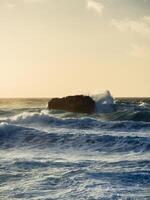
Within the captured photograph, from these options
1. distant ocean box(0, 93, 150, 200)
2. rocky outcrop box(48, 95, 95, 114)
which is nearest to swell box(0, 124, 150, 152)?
distant ocean box(0, 93, 150, 200)

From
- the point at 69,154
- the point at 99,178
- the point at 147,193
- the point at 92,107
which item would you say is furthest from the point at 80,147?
the point at 92,107

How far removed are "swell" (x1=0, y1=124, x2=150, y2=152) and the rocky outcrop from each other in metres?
23.7

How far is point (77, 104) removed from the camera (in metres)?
46.3

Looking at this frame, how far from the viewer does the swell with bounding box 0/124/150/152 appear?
17641mm

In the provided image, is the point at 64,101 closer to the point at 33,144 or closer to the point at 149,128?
the point at 149,128

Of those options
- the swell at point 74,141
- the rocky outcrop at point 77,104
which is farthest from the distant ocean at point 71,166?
the rocky outcrop at point 77,104

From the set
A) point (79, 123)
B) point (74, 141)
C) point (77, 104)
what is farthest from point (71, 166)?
point (77, 104)

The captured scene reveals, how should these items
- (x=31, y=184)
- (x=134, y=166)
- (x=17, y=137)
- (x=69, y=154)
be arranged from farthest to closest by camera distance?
(x=17, y=137) < (x=69, y=154) < (x=134, y=166) < (x=31, y=184)

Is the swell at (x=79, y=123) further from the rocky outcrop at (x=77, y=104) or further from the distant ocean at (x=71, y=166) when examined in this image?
the rocky outcrop at (x=77, y=104)

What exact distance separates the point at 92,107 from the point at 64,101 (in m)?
4.30

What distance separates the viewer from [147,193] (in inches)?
397

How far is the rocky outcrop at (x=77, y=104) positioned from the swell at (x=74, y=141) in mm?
23692

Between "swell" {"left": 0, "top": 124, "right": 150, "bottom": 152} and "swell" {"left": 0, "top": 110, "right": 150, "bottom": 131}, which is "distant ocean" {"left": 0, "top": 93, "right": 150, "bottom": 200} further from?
"swell" {"left": 0, "top": 110, "right": 150, "bottom": 131}

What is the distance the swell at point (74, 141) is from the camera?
695 inches
